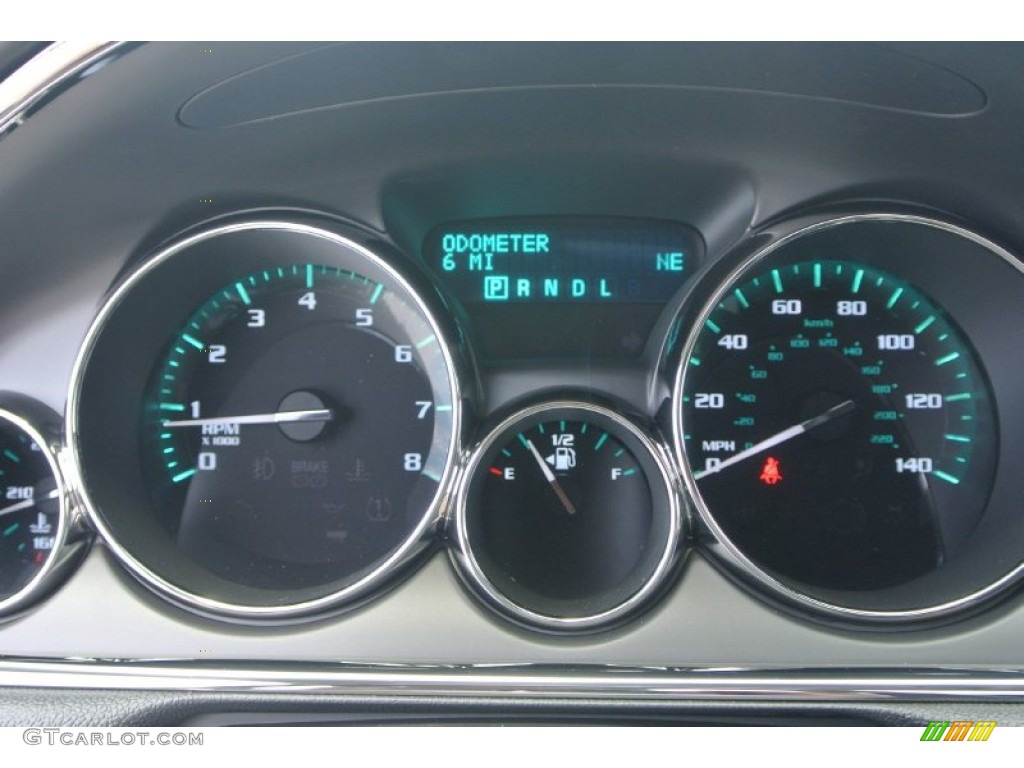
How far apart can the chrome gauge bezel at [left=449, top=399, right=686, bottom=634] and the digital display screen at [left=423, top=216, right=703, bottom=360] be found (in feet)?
0.73

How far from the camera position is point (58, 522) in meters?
2.69

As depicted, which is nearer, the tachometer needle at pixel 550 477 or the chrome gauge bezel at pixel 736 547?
the chrome gauge bezel at pixel 736 547

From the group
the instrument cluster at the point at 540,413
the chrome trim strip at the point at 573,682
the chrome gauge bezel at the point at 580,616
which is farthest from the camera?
the instrument cluster at the point at 540,413

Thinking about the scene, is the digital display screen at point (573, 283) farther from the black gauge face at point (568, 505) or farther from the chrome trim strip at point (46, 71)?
the chrome trim strip at point (46, 71)

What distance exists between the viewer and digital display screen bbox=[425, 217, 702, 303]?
2.85 metres

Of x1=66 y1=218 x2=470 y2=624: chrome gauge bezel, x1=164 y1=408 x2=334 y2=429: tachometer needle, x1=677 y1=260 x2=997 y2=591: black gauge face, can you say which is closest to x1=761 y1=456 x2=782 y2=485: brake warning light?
x1=677 y1=260 x2=997 y2=591: black gauge face

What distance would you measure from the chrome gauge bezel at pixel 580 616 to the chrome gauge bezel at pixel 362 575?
6 cm

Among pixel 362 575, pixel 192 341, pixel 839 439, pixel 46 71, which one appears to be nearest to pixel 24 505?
pixel 192 341

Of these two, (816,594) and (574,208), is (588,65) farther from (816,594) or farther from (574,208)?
(816,594)

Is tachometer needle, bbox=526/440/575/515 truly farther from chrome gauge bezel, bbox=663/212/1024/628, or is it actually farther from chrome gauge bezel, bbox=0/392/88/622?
chrome gauge bezel, bbox=0/392/88/622

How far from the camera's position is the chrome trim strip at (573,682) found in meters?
2.43

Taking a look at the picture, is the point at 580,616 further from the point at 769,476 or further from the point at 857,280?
the point at 857,280

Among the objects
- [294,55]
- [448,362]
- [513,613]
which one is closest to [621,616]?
[513,613]

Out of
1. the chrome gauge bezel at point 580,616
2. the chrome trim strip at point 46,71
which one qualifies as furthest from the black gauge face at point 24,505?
the chrome gauge bezel at point 580,616
